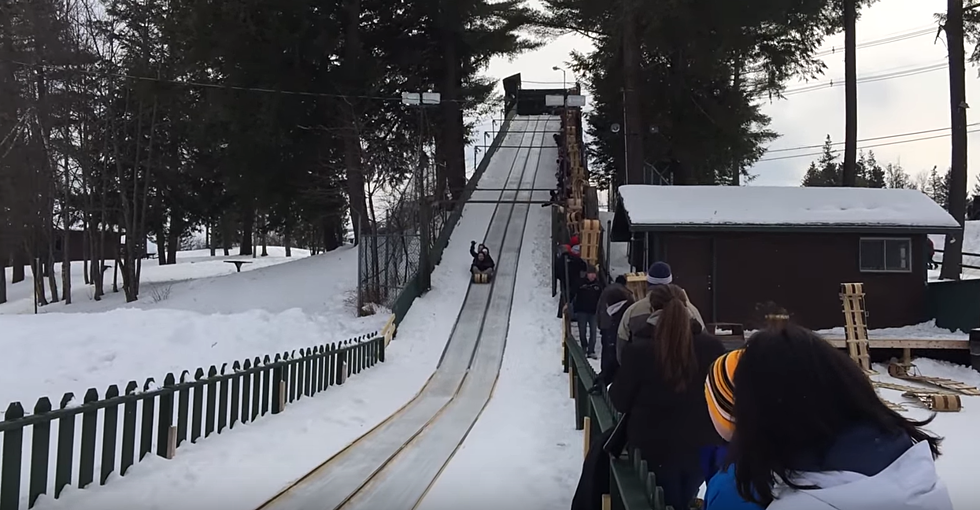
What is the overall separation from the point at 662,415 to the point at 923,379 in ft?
40.4

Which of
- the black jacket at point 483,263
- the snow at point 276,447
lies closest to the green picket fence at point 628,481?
the snow at point 276,447

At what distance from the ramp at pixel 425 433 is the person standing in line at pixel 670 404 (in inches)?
116

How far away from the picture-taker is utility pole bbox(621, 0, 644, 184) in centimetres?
2377

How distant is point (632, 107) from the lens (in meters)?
24.2

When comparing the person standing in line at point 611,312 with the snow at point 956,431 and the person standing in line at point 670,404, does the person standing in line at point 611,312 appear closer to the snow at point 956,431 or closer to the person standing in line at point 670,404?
the snow at point 956,431

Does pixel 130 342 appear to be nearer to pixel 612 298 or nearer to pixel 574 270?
pixel 612 298

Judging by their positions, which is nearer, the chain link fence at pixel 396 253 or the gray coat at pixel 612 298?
the gray coat at pixel 612 298

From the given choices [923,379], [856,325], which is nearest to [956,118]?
[856,325]

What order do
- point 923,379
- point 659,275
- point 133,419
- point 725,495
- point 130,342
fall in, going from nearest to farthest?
point 725,495 < point 659,275 < point 133,419 < point 130,342 < point 923,379

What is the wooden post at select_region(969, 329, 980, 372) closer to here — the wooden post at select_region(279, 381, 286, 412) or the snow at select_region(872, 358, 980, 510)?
the snow at select_region(872, 358, 980, 510)

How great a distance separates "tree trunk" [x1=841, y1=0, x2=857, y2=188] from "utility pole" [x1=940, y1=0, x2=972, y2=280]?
259 cm

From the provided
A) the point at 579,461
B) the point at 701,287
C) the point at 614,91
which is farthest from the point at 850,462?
the point at 614,91

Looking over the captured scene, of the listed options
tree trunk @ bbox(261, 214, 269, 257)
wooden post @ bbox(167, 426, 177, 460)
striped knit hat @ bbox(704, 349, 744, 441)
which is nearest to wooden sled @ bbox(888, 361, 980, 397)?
wooden post @ bbox(167, 426, 177, 460)

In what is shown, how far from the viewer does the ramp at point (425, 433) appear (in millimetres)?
6574
